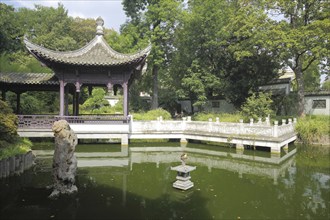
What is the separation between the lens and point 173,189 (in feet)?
22.2

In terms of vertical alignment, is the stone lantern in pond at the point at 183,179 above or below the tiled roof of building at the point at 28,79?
below

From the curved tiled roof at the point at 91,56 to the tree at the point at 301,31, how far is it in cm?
1028

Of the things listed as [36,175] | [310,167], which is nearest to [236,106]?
[310,167]

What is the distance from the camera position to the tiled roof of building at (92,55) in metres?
11.6

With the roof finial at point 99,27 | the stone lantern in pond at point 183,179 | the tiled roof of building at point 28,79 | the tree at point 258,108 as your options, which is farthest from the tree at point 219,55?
the stone lantern in pond at point 183,179

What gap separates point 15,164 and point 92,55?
7229 mm

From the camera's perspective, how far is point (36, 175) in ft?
25.7

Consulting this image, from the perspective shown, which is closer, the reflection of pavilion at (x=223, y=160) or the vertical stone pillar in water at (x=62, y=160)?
the vertical stone pillar in water at (x=62, y=160)

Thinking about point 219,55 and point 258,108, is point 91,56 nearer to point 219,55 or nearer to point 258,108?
point 258,108

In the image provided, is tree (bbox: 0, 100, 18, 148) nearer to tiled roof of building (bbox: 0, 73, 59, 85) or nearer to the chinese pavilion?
the chinese pavilion

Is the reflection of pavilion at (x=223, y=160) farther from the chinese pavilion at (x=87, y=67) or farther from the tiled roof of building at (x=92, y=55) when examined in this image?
the tiled roof of building at (x=92, y=55)

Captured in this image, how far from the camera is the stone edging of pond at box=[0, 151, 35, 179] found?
7185mm

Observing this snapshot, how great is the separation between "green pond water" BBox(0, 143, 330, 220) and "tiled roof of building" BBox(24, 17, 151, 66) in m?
4.39

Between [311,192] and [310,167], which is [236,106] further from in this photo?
[311,192]
